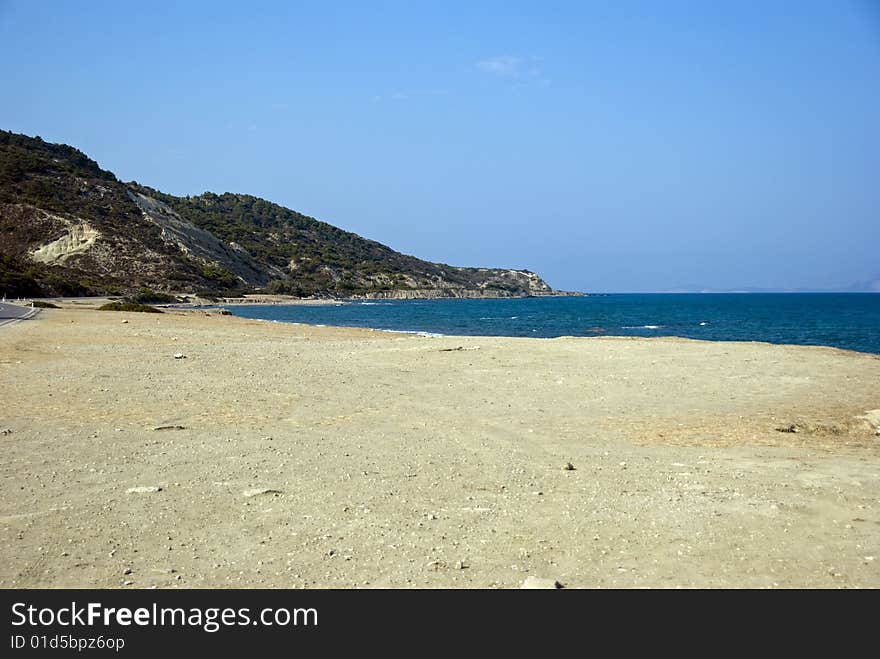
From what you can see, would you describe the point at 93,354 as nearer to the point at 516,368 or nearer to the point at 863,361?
the point at 516,368

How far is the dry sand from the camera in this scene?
199 inches

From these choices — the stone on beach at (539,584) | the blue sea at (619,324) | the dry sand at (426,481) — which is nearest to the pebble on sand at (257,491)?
the dry sand at (426,481)

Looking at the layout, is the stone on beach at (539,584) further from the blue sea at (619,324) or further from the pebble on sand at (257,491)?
the blue sea at (619,324)

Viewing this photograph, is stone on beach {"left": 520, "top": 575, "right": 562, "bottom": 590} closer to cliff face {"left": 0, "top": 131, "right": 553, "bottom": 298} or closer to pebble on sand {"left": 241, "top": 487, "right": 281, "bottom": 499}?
pebble on sand {"left": 241, "top": 487, "right": 281, "bottom": 499}

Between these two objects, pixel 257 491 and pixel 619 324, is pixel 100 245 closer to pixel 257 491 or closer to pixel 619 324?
pixel 619 324

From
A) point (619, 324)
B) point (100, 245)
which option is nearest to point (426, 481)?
point (619, 324)

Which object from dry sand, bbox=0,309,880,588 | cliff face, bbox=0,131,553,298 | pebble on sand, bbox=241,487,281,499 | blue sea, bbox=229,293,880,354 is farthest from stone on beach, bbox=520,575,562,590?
cliff face, bbox=0,131,553,298

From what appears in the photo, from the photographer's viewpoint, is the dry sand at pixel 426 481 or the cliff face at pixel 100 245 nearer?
the dry sand at pixel 426 481

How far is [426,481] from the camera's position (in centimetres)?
Result: 730

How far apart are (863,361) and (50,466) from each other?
21231 millimetres

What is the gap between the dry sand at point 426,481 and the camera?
16.6 ft

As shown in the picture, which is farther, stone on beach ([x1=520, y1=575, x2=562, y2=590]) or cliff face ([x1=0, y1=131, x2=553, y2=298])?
cliff face ([x1=0, y1=131, x2=553, y2=298])

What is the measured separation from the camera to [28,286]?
65875 millimetres
